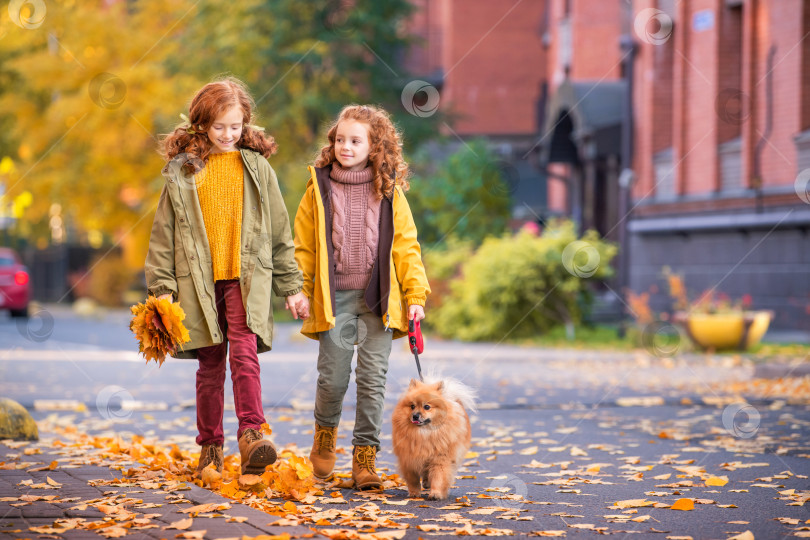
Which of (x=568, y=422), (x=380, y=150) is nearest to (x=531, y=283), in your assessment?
(x=568, y=422)

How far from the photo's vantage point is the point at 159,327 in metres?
5.28

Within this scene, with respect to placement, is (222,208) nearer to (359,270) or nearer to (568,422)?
(359,270)

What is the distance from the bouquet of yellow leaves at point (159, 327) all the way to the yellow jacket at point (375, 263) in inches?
29.6

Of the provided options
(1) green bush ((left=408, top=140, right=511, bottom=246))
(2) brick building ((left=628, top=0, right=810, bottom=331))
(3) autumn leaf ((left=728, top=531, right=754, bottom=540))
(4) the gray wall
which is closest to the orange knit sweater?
(3) autumn leaf ((left=728, top=531, right=754, bottom=540))

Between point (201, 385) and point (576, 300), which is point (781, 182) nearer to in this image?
point (576, 300)

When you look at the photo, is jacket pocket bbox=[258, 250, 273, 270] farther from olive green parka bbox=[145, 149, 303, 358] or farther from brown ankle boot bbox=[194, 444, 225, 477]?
brown ankle boot bbox=[194, 444, 225, 477]

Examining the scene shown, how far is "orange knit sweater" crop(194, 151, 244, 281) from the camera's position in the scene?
18.3 ft

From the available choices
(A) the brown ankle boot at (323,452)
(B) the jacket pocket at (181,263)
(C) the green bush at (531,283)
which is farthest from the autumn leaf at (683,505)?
(C) the green bush at (531,283)

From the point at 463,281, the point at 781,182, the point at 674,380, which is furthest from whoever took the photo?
the point at 463,281

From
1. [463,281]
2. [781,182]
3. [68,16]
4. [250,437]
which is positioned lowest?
[250,437]

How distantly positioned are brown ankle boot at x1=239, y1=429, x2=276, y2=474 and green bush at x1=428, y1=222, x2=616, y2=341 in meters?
13.2

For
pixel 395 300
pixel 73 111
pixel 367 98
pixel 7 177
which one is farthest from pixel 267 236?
pixel 7 177

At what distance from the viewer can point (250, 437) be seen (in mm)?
5387

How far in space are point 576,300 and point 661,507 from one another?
13.9 metres
